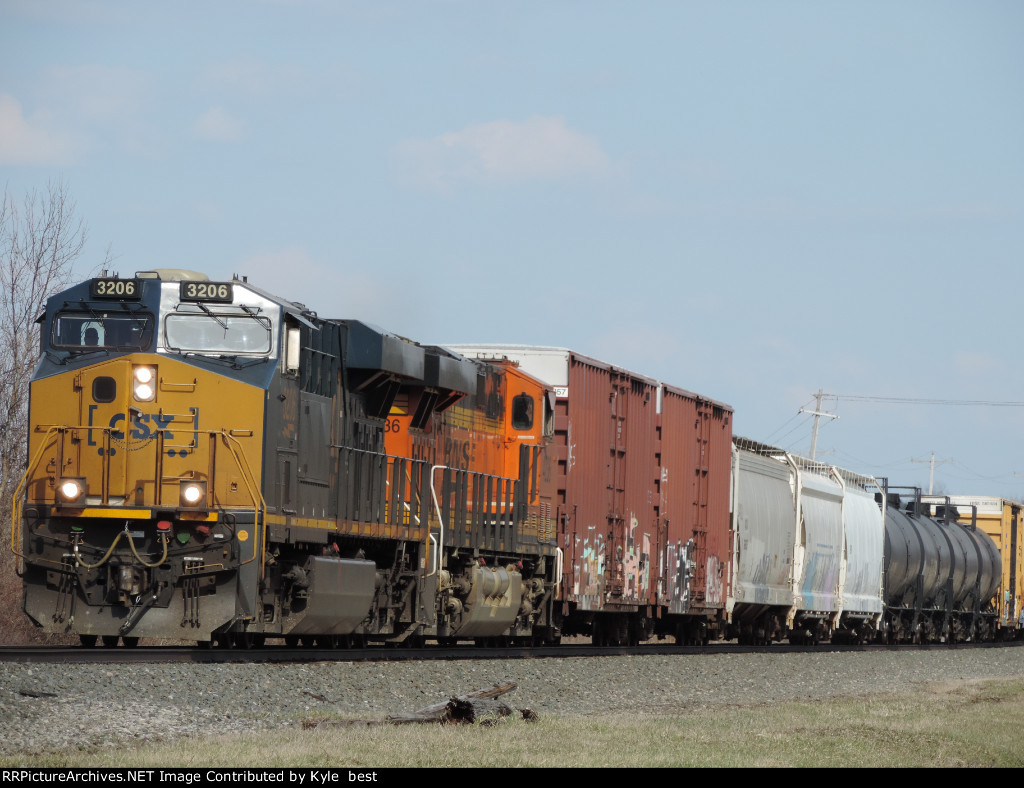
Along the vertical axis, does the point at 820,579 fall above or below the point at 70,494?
Answer: below

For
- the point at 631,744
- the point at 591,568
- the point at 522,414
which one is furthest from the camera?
the point at 591,568

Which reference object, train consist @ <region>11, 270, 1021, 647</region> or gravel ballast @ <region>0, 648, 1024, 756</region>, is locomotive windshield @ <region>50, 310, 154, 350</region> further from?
gravel ballast @ <region>0, 648, 1024, 756</region>

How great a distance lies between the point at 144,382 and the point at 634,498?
38.0 feet

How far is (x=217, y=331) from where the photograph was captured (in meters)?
15.1

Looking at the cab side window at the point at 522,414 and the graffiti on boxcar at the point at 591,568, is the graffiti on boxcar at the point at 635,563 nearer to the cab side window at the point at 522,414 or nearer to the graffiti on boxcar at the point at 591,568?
the graffiti on boxcar at the point at 591,568

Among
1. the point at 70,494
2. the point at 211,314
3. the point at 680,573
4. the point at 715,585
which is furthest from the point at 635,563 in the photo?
the point at 70,494

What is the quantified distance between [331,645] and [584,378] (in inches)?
256

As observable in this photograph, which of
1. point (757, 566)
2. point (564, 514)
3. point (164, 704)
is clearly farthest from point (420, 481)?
point (757, 566)

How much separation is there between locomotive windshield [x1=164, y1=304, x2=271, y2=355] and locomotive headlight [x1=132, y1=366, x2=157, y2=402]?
1.33ft

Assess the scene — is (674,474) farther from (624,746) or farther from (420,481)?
(624,746)

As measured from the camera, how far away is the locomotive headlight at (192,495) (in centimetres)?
1444

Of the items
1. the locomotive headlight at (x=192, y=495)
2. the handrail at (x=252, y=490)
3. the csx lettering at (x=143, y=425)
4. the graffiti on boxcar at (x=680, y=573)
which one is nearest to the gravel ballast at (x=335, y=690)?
the handrail at (x=252, y=490)

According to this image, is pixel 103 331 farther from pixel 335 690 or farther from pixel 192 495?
pixel 335 690
